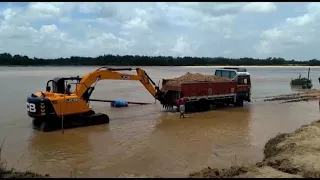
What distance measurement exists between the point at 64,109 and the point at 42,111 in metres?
1.04

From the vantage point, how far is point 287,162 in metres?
9.52

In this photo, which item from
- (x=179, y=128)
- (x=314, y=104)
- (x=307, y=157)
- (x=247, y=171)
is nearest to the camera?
(x=247, y=171)

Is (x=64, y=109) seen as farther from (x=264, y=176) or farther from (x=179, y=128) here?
(x=264, y=176)

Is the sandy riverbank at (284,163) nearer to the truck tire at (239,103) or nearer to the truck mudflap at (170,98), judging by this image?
the truck mudflap at (170,98)

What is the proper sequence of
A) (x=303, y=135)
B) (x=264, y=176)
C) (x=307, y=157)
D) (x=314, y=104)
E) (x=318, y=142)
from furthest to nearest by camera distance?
(x=314, y=104) → (x=303, y=135) → (x=318, y=142) → (x=307, y=157) → (x=264, y=176)

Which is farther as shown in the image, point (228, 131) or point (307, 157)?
point (228, 131)

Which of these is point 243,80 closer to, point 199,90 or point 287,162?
point 199,90

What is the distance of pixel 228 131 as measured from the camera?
16688 millimetres

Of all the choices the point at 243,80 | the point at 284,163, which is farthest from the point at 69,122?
the point at 243,80

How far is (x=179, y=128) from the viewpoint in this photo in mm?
17641

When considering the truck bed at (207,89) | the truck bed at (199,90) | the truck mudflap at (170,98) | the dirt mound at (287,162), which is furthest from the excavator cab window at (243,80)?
the dirt mound at (287,162)

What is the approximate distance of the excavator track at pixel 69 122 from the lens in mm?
16750

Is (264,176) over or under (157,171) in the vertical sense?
over

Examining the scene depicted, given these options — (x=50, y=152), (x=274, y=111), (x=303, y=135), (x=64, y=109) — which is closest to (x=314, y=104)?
(x=274, y=111)
